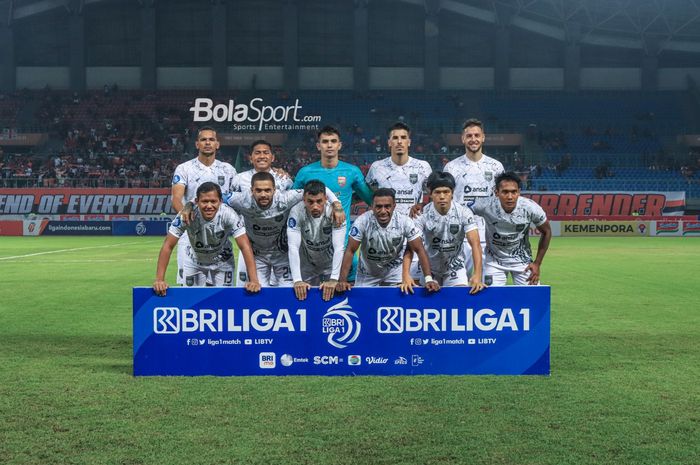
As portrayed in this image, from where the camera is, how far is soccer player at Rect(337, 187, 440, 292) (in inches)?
308

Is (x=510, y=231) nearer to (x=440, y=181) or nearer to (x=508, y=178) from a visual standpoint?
(x=508, y=178)

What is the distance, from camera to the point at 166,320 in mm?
7652

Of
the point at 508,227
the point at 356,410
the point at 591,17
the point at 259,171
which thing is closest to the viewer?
the point at 356,410

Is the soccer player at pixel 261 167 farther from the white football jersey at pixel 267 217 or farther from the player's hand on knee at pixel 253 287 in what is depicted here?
the player's hand on knee at pixel 253 287

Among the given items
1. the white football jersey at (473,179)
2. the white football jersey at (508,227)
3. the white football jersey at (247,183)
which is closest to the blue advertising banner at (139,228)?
the white football jersey at (247,183)

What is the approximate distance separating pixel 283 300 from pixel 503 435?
2.76 metres

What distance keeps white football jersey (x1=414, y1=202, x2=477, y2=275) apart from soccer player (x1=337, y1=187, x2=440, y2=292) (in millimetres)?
307

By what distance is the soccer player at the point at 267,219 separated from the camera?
8312mm

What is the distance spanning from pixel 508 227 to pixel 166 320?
12.4ft

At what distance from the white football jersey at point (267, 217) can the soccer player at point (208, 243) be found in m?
0.33

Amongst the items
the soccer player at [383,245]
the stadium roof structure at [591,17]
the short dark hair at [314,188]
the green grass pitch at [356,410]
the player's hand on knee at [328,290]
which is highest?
the stadium roof structure at [591,17]

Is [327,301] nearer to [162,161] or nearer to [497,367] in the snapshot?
[497,367]

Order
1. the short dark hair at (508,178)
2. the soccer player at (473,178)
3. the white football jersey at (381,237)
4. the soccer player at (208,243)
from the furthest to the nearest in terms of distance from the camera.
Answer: the soccer player at (473,178) → the short dark hair at (508,178) → the white football jersey at (381,237) → the soccer player at (208,243)

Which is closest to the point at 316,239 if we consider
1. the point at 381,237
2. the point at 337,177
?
the point at 381,237
